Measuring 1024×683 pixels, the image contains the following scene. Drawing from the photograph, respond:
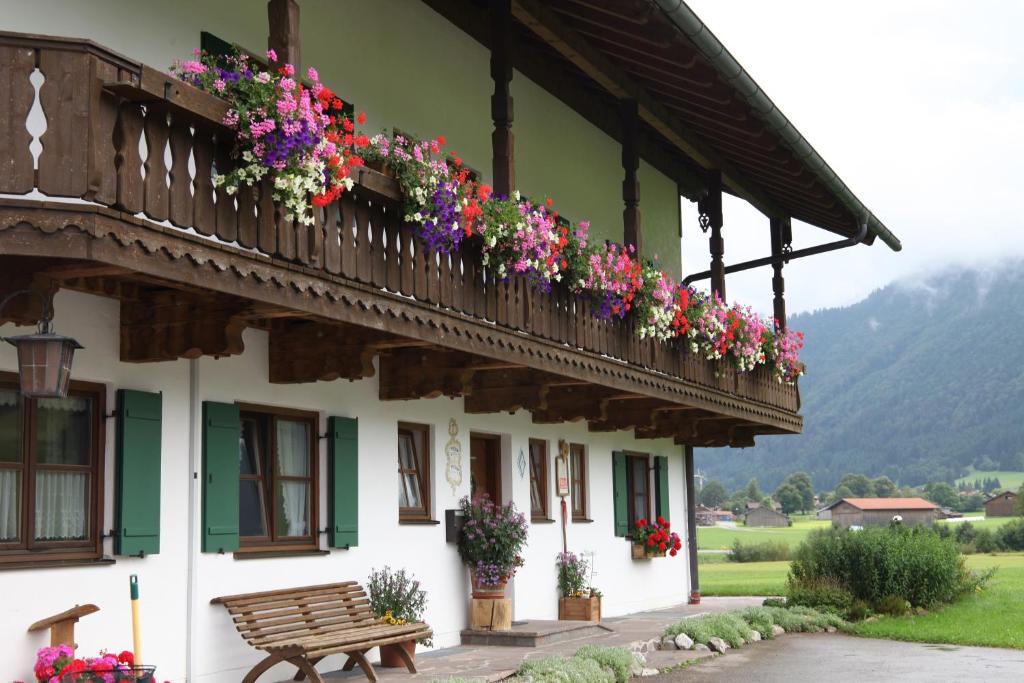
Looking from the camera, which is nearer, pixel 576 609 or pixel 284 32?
pixel 284 32

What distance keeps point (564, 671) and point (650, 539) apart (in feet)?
25.8

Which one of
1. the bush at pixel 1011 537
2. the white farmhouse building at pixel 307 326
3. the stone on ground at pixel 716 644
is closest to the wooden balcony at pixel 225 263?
the white farmhouse building at pixel 307 326

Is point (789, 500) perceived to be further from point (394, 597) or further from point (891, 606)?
point (394, 597)

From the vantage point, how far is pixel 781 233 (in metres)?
19.7

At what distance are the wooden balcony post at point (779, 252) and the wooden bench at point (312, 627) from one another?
33.4 feet

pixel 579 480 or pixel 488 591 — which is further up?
pixel 579 480

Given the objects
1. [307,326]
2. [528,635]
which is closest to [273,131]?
[307,326]

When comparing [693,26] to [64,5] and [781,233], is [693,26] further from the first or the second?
[781,233]

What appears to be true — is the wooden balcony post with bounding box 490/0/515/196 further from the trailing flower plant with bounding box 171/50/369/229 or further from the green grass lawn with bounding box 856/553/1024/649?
the green grass lawn with bounding box 856/553/1024/649

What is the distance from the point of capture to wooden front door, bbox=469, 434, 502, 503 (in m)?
14.4

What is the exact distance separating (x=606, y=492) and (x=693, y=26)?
316 inches

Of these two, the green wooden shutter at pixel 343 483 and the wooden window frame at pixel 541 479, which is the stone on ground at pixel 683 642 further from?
the green wooden shutter at pixel 343 483

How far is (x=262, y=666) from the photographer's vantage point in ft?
30.3

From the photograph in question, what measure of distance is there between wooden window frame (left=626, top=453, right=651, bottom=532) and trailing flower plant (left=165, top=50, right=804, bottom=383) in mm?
3851
